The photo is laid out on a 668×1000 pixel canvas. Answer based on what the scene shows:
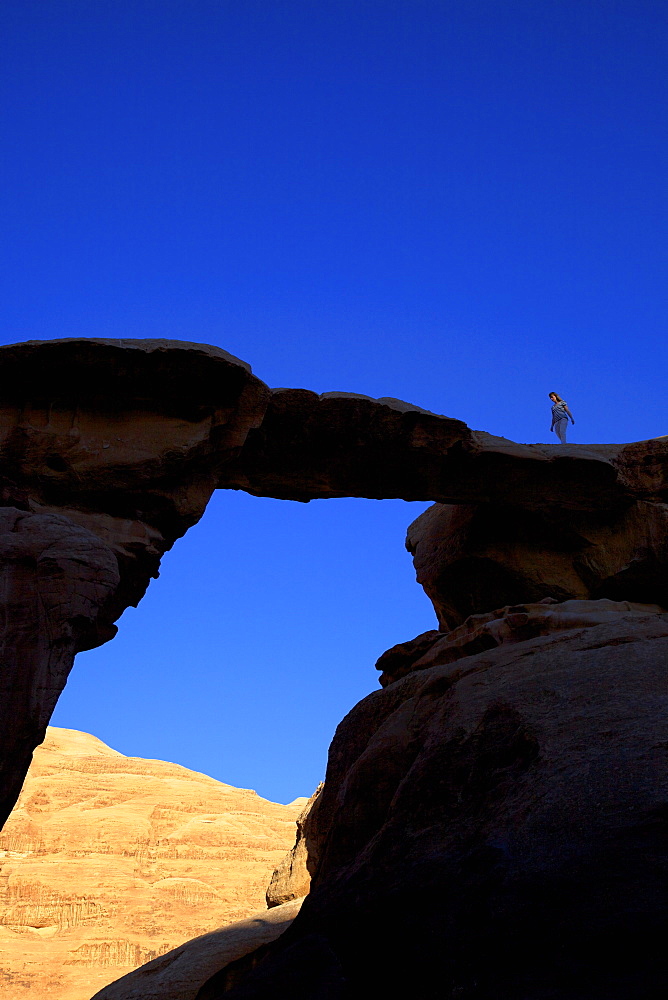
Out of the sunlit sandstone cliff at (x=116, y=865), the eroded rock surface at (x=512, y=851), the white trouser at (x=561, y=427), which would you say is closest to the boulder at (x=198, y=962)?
the eroded rock surface at (x=512, y=851)

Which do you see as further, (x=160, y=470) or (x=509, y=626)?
(x=160, y=470)

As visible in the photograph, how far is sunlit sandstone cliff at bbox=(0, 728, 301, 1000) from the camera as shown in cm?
1706

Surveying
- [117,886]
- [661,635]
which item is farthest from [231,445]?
[117,886]

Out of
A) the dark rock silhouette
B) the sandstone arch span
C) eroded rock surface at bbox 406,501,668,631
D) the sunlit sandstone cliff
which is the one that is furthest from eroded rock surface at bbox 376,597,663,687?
the sunlit sandstone cliff

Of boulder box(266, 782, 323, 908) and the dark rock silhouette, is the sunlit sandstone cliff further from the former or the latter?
the dark rock silhouette

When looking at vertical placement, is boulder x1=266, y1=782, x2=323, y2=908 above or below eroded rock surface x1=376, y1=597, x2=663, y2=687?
below

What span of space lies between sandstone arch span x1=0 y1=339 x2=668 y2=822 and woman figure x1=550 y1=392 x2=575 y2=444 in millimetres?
1764

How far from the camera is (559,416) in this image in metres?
14.8

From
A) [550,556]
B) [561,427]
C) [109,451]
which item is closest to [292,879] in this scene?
[550,556]

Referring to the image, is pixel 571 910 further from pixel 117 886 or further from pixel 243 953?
pixel 117 886

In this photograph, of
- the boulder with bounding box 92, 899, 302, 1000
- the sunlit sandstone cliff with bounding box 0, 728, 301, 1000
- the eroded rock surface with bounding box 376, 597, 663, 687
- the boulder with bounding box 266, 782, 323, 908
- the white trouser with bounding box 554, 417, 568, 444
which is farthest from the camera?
the sunlit sandstone cliff with bounding box 0, 728, 301, 1000

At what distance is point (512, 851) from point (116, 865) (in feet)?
56.9

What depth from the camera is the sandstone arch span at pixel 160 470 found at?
881cm

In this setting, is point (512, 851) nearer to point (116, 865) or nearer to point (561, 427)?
point (561, 427)
